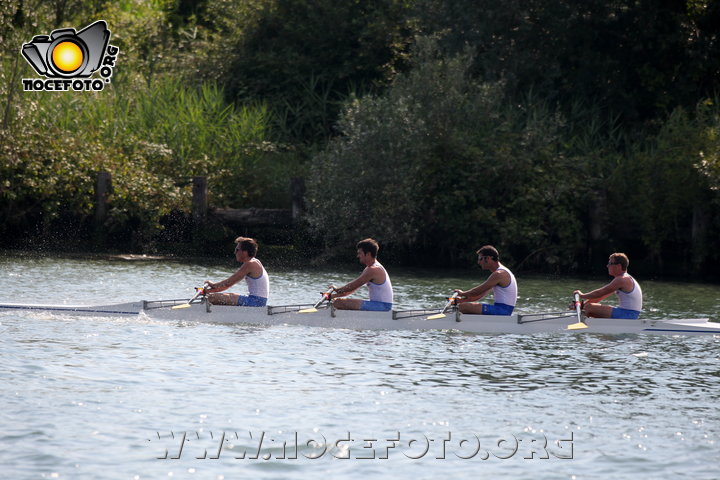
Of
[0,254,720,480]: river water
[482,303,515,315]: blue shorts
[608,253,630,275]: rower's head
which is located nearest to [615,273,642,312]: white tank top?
[608,253,630,275]: rower's head

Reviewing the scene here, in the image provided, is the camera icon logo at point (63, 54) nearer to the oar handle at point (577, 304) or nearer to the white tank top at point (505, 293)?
the white tank top at point (505, 293)

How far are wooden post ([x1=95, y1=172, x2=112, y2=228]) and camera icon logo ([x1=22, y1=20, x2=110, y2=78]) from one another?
4576mm

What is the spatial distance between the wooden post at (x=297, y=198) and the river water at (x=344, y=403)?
1448cm

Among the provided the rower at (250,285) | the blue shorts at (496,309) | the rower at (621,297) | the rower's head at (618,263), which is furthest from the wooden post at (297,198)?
the rower's head at (618,263)

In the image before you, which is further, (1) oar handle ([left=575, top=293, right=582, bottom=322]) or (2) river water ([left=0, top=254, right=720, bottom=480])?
(1) oar handle ([left=575, top=293, right=582, bottom=322])

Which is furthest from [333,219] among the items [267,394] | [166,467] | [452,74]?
[166,467]

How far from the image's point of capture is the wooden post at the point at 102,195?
33.5m

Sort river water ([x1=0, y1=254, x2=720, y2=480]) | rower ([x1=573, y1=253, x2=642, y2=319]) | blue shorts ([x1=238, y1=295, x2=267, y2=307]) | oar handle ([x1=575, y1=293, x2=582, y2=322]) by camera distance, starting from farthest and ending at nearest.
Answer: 1. blue shorts ([x1=238, y1=295, x2=267, y2=307])
2. rower ([x1=573, y1=253, x2=642, y2=319])
3. oar handle ([x1=575, y1=293, x2=582, y2=322])
4. river water ([x1=0, y1=254, x2=720, y2=480])

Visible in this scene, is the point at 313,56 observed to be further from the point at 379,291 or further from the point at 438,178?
the point at 379,291

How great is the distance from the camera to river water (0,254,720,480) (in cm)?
1084

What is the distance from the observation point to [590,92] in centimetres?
3828

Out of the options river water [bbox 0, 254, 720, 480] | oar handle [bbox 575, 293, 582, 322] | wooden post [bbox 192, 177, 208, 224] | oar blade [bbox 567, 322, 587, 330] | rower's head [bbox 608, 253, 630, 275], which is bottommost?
river water [bbox 0, 254, 720, 480]

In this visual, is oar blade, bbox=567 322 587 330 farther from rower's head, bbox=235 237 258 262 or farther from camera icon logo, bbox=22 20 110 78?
camera icon logo, bbox=22 20 110 78

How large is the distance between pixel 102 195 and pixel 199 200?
3001 mm
